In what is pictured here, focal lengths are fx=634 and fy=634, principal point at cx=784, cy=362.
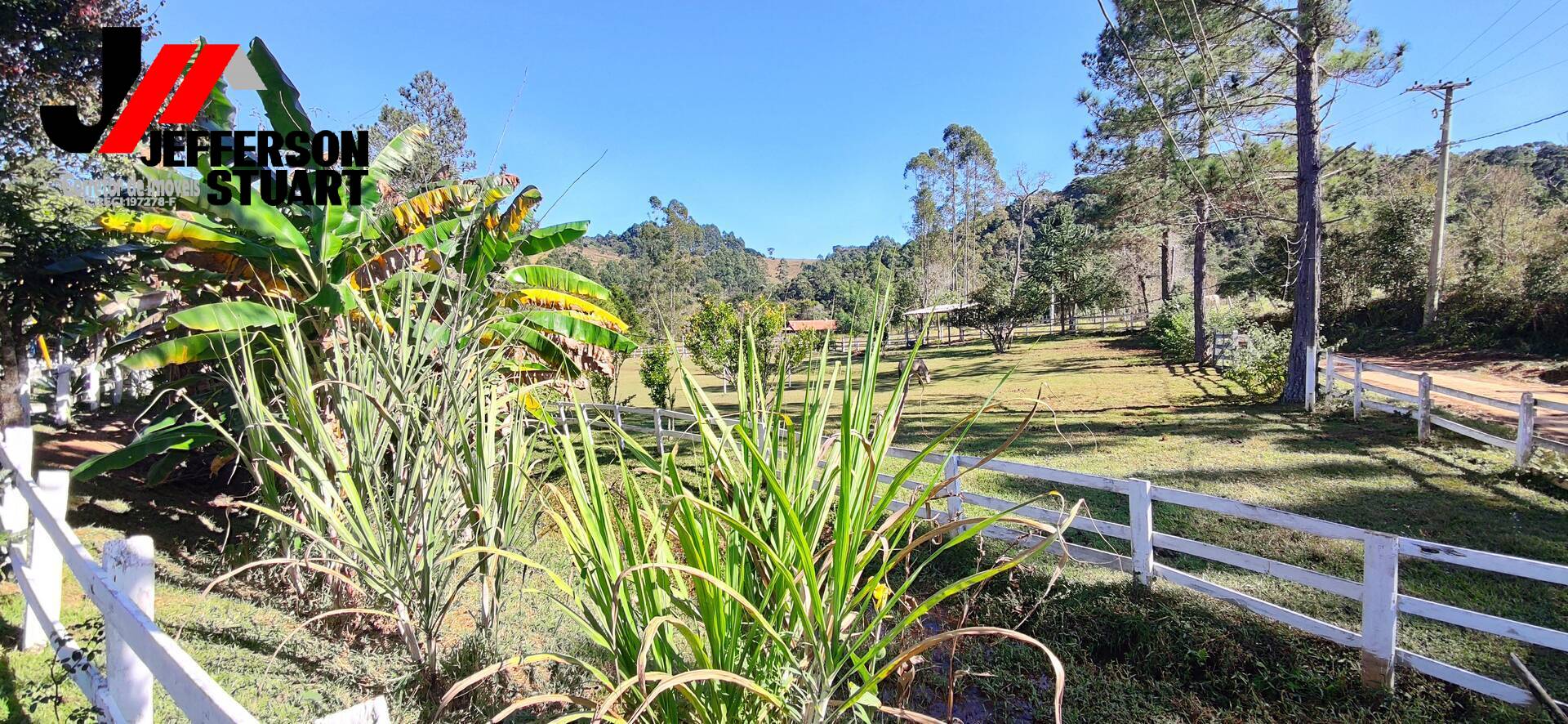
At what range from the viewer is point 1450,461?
7.20m

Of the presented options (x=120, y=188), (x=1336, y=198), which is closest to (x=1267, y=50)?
(x=1336, y=198)

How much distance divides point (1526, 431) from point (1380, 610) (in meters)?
5.55

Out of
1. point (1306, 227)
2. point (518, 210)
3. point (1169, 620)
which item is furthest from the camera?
point (1306, 227)

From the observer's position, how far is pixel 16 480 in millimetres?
3066

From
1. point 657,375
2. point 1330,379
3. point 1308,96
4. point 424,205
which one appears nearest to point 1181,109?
point 1308,96

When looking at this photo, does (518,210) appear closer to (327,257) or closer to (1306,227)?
(327,257)

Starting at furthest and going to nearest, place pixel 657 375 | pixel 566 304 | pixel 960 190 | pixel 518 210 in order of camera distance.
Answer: pixel 960 190 < pixel 657 375 < pixel 566 304 < pixel 518 210

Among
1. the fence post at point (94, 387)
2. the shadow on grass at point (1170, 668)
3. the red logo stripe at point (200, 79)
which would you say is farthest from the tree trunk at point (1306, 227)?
the fence post at point (94, 387)

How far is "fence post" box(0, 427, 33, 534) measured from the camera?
3117 millimetres

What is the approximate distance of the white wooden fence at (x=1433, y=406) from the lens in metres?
6.28

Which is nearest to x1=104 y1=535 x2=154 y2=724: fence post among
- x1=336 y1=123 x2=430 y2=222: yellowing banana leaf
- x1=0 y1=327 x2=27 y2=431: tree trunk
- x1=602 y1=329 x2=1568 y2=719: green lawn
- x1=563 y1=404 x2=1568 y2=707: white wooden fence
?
x1=563 y1=404 x2=1568 y2=707: white wooden fence

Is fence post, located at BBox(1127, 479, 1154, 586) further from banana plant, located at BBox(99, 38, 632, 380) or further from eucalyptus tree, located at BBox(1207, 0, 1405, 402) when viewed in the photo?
eucalyptus tree, located at BBox(1207, 0, 1405, 402)

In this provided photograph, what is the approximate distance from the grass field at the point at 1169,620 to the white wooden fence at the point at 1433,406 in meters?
0.32

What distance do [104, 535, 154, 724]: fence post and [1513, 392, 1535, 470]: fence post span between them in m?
10.1
